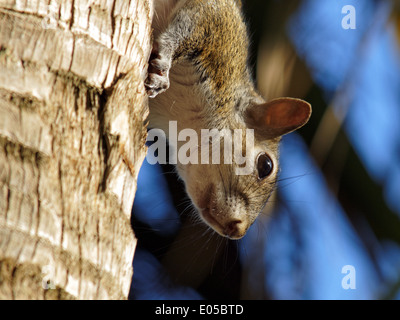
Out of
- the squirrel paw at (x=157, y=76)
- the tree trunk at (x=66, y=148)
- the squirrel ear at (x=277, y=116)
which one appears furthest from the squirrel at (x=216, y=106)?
the tree trunk at (x=66, y=148)

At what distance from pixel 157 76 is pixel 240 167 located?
37.6 inches

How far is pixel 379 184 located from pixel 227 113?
0.86 meters

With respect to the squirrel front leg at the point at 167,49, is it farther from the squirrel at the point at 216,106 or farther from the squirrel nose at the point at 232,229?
the squirrel nose at the point at 232,229

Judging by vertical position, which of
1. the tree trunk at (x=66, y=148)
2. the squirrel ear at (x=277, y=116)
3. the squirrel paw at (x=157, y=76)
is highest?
the squirrel ear at (x=277, y=116)

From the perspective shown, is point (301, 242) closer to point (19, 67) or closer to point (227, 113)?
point (227, 113)

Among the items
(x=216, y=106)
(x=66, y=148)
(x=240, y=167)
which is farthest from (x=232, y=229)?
(x=66, y=148)

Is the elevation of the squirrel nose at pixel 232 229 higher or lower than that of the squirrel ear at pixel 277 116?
lower

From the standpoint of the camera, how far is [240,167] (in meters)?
2.60

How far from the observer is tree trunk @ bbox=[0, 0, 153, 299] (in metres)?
0.97

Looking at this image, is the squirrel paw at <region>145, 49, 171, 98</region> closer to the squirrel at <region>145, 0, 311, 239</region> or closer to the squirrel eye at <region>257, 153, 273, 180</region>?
the squirrel at <region>145, 0, 311, 239</region>

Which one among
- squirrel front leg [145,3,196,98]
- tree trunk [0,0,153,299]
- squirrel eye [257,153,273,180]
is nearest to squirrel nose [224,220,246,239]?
squirrel eye [257,153,273,180]

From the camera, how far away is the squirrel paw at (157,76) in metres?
1.69

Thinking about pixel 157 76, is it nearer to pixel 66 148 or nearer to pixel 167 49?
pixel 167 49
